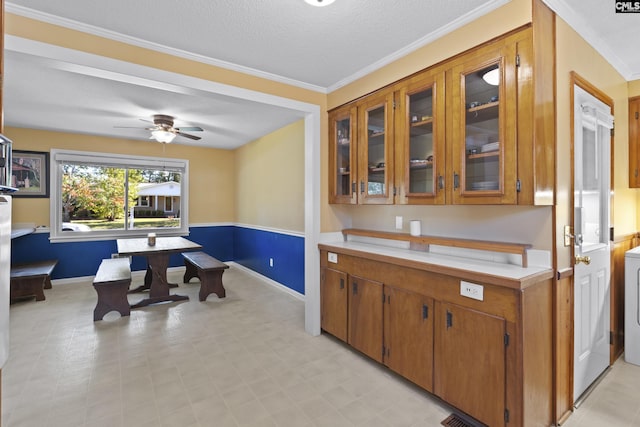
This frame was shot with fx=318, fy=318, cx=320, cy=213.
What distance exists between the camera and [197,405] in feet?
7.02

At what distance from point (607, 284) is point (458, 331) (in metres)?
1.53

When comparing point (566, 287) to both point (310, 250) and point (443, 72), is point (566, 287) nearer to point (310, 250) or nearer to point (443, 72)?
point (443, 72)

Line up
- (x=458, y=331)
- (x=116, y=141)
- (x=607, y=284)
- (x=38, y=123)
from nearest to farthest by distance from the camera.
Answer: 1. (x=458, y=331)
2. (x=607, y=284)
3. (x=38, y=123)
4. (x=116, y=141)

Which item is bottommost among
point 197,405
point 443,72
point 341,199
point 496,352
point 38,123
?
point 197,405

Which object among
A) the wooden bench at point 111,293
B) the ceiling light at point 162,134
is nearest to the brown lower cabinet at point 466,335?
the wooden bench at point 111,293

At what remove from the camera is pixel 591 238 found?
230cm

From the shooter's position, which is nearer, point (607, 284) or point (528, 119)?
point (528, 119)

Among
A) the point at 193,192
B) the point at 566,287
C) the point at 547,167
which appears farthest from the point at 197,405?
the point at 193,192

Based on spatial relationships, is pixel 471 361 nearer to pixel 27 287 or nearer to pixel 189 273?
pixel 189 273

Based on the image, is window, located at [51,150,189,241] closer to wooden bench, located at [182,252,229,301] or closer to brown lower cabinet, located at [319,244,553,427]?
wooden bench, located at [182,252,229,301]

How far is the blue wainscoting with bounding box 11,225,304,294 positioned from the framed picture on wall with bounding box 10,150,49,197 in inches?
27.0

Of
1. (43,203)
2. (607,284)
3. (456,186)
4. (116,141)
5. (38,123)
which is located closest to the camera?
(456,186)

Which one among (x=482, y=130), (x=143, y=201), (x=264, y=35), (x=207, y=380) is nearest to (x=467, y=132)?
(x=482, y=130)

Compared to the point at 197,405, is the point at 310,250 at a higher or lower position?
higher
